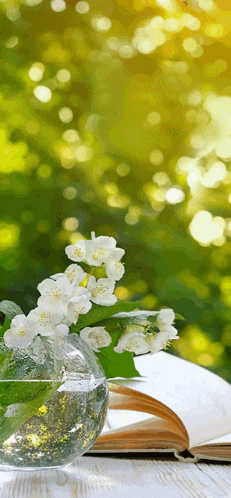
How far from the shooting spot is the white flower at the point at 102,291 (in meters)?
0.59

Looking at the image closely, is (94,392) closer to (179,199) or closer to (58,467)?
(58,467)

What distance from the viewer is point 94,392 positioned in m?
0.61

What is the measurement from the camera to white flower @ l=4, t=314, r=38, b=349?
558mm

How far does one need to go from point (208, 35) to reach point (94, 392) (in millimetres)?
2429

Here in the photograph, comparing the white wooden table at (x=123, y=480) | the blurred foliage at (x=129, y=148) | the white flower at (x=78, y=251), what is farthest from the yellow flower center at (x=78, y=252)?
the blurred foliage at (x=129, y=148)

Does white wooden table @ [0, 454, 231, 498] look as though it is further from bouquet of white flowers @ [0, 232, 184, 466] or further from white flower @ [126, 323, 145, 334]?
white flower @ [126, 323, 145, 334]

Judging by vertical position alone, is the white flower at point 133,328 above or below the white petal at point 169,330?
below

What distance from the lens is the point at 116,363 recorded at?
698 mm

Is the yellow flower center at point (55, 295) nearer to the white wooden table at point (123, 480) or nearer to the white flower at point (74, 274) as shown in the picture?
the white flower at point (74, 274)

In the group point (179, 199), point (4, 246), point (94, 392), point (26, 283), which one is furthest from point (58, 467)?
point (179, 199)

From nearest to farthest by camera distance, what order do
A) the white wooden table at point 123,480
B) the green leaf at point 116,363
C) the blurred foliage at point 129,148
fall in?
the white wooden table at point 123,480
the green leaf at point 116,363
the blurred foliage at point 129,148

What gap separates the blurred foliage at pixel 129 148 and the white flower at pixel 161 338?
60.1 inches

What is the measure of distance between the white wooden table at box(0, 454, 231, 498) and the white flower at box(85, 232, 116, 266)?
0.69 feet

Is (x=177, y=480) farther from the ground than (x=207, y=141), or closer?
closer
